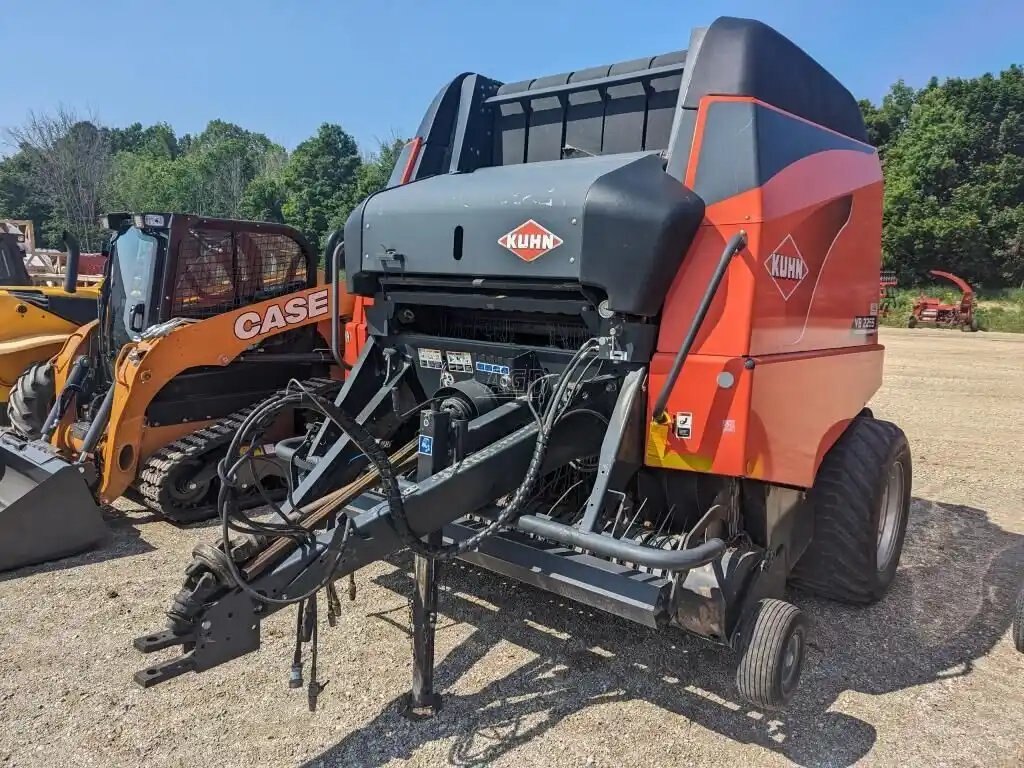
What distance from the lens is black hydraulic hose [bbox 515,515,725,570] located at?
2.53 m

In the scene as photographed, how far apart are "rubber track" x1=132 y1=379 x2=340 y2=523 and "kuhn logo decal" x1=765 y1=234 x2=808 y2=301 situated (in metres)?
3.42

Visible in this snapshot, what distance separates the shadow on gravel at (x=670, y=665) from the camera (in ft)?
9.45

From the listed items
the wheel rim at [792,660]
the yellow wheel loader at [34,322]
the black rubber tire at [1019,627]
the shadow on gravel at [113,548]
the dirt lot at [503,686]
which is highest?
the yellow wheel loader at [34,322]

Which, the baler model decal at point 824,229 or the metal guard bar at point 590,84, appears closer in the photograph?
the baler model decal at point 824,229

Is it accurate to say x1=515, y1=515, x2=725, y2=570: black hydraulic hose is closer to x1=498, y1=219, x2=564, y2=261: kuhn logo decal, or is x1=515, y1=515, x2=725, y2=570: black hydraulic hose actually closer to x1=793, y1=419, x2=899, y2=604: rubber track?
x1=498, y1=219, x2=564, y2=261: kuhn logo decal

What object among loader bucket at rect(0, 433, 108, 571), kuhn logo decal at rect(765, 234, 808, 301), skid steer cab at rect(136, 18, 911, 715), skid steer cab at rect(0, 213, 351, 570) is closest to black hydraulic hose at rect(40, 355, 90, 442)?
skid steer cab at rect(0, 213, 351, 570)

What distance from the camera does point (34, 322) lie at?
295 inches

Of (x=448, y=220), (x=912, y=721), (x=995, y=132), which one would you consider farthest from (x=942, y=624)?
(x=995, y=132)

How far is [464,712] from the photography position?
3002 mm

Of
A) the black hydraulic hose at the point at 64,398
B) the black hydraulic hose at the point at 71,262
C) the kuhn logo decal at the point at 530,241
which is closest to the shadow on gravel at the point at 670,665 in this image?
the kuhn logo decal at the point at 530,241

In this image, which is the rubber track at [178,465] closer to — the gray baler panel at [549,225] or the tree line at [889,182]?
the gray baler panel at [549,225]

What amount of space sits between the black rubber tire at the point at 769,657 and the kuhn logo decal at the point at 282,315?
4227 millimetres

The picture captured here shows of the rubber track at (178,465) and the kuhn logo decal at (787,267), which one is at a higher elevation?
the kuhn logo decal at (787,267)

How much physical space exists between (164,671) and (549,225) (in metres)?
2.10
